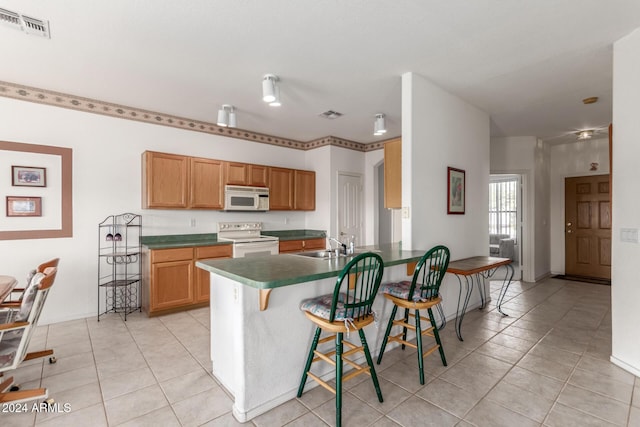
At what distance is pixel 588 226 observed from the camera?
19.2ft

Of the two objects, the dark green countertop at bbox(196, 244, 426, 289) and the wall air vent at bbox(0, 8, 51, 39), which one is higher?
the wall air vent at bbox(0, 8, 51, 39)

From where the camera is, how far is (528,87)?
11.4 feet

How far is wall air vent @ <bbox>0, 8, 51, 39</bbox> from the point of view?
87.0 inches

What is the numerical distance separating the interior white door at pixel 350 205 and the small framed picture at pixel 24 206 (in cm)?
411

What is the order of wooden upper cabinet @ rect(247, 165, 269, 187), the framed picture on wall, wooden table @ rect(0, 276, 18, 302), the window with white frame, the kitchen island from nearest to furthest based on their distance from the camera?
the kitchen island, wooden table @ rect(0, 276, 18, 302), the framed picture on wall, wooden upper cabinet @ rect(247, 165, 269, 187), the window with white frame

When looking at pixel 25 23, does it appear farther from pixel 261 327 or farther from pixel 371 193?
pixel 371 193

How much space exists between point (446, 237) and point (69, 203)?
4433 mm

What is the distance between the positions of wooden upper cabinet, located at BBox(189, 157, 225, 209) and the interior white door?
2.12 metres

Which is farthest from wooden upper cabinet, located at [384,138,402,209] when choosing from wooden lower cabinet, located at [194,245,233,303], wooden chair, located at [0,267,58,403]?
wooden chair, located at [0,267,58,403]

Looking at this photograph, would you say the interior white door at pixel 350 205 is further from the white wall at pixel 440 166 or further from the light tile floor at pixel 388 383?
the light tile floor at pixel 388 383

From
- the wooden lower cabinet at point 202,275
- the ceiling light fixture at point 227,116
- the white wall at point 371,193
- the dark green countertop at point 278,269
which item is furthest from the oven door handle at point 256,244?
the white wall at point 371,193

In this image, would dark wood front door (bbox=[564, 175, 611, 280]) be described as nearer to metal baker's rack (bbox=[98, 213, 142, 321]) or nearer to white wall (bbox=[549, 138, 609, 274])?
white wall (bbox=[549, 138, 609, 274])

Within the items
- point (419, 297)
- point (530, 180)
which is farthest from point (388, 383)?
point (530, 180)

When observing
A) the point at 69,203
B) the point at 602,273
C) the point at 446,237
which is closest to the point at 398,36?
the point at 446,237
